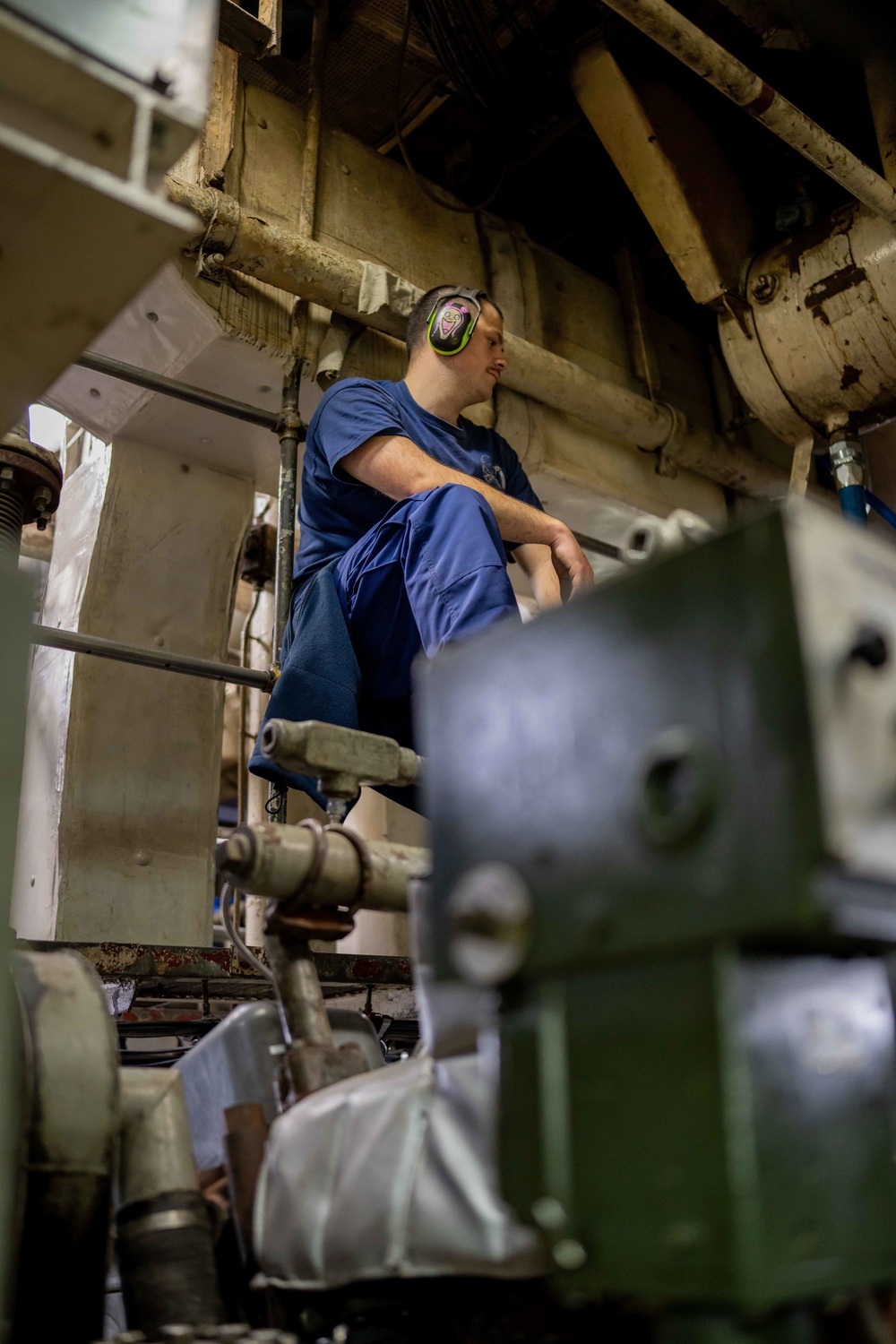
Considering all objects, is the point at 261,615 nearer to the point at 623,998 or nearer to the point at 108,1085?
the point at 108,1085

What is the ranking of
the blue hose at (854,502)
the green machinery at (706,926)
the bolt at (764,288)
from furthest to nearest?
the bolt at (764,288)
the blue hose at (854,502)
the green machinery at (706,926)

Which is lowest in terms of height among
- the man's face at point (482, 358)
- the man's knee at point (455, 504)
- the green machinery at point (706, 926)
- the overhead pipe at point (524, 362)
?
the green machinery at point (706, 926)

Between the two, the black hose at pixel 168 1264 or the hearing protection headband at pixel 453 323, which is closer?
the black hose at pixel 168 1264

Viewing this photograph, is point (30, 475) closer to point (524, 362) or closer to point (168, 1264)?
point (524, 362)

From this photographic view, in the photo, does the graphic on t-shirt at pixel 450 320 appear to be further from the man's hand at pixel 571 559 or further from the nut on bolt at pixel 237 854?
the nut on bolt at pixel 237 854

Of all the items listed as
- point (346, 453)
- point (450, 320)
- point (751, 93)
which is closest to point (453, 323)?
point (450, 320)

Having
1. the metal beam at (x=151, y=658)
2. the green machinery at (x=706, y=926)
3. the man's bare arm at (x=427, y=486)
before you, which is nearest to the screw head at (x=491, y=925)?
the green machinery at (x=706, y=926)

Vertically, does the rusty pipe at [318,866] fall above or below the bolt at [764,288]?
below

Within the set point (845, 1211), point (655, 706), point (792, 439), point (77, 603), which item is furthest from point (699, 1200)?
point (792, 439)

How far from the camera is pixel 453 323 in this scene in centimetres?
238

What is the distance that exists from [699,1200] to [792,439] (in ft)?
9.63

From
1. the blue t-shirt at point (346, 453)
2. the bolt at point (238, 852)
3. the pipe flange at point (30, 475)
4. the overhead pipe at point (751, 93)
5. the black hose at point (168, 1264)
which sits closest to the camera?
the black hose at point (168, 1264)

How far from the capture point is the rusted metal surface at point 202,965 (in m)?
1.68

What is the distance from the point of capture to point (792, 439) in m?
3.16
